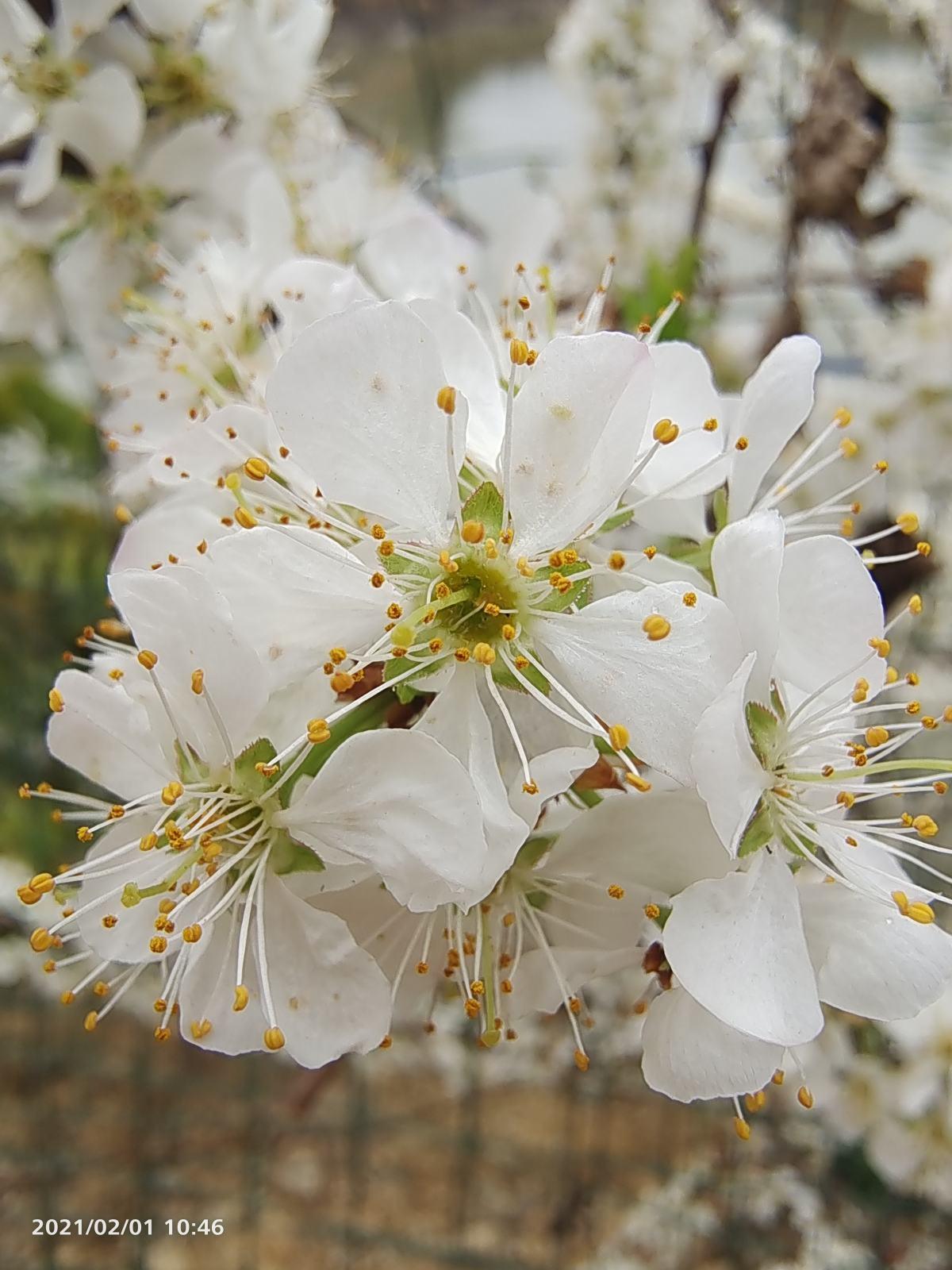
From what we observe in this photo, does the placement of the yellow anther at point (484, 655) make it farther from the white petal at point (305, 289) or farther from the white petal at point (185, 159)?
the white petal at point (185, 159)

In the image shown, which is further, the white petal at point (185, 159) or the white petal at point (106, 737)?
the white petal at point (185, 159)

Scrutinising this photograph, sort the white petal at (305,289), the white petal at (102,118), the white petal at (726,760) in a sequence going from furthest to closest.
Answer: the white petal at (102,118), the white petal at (305,289), the white petal at (726,760)

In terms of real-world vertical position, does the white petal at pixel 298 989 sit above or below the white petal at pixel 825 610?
below

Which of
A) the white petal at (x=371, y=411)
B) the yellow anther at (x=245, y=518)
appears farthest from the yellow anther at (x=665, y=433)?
the yellow anther at (x=245, y=518)

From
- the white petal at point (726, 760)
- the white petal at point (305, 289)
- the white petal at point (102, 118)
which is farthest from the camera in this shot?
the white petal at point (102, 118)

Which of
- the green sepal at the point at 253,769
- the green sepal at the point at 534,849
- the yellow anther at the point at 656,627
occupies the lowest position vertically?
the green sepal at the point at 534,849

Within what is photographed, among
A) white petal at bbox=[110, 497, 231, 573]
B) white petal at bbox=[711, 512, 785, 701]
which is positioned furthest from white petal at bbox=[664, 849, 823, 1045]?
white petal at bbox=[110, 497, 231, 573]

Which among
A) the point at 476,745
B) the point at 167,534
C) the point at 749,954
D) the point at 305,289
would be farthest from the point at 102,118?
the point at 749,954

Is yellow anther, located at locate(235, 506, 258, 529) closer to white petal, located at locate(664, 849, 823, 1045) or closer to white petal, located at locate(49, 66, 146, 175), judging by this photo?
white petal, located at locate(664, 849, 823, 1045)
